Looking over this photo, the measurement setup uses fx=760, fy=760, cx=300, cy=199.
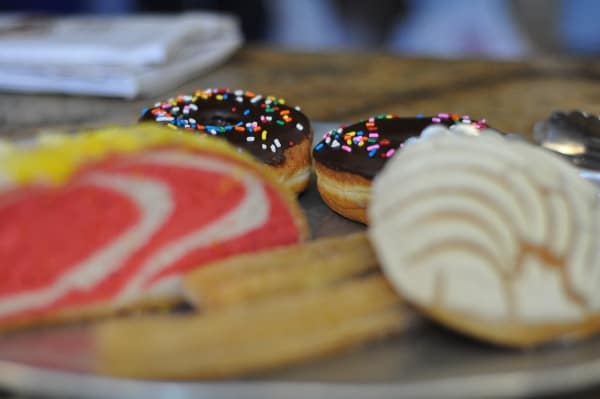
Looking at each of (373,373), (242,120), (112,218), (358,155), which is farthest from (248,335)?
(242,120)

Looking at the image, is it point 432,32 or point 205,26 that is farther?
point 432,32

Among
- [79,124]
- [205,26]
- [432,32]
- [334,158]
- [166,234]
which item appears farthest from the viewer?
[432,32]

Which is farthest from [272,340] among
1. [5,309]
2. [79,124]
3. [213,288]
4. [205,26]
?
[205,26]

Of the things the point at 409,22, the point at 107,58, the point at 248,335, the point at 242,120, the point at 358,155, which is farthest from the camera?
the point at 409,22

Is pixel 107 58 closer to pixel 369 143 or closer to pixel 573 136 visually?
pixel 369 143

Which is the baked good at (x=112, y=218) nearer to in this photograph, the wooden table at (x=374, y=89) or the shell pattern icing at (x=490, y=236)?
the shell pattern icing at (x=490, y=236)

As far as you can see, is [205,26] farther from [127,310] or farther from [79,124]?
[127,310]

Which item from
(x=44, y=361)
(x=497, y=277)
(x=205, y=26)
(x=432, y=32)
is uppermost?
(x=497, y=277)
